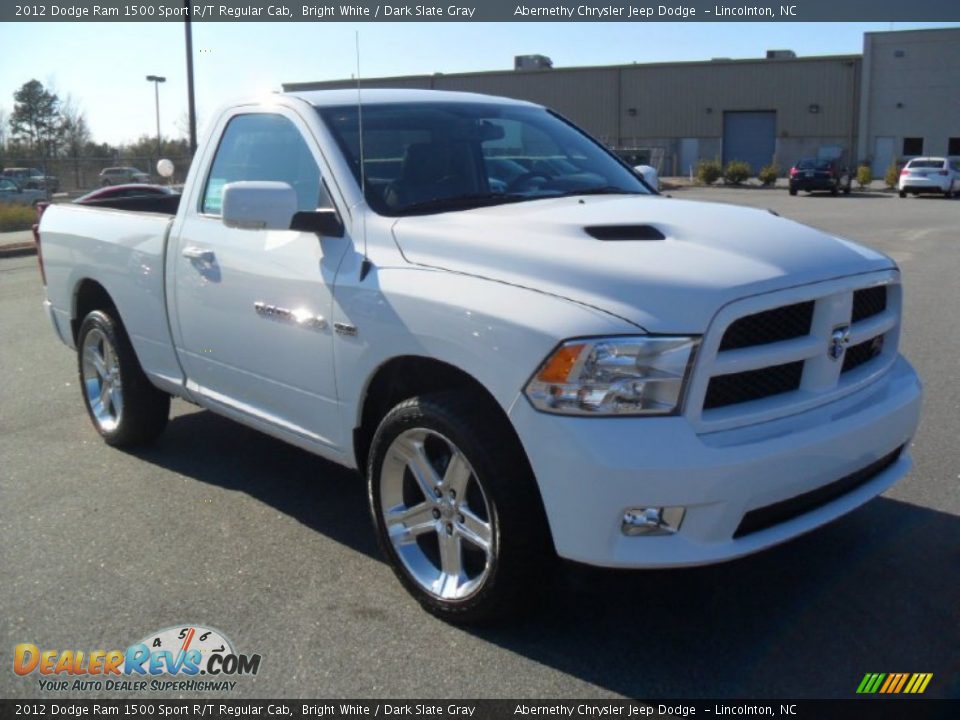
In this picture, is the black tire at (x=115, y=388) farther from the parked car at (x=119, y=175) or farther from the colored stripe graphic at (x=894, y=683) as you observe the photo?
the parked car at (x=119, y=175)

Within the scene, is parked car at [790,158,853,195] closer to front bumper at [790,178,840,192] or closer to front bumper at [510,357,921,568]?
front bumper at [790,178,840,192]

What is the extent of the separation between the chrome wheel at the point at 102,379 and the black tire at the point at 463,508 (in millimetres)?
2561

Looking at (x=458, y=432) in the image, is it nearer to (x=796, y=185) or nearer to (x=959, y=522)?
(x=959, y=522)

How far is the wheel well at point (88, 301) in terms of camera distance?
19.8 ft

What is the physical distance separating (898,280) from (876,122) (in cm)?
5809

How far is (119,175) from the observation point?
31.7m

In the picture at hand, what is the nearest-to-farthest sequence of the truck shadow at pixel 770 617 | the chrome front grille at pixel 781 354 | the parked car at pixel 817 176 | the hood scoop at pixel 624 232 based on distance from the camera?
the chrome front grille at pixel 781 354 < the truck shadow at pixel 770 617 < the hood scoop at pixel 624 232 < the parked car at pixel 817 176

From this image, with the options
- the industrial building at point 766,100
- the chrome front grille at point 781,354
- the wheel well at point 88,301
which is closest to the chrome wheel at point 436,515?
the chrome front grille at point 781,354

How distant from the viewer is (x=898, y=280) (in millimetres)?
4031

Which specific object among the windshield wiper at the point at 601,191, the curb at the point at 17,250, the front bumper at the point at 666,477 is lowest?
the curb at the point at 17,250

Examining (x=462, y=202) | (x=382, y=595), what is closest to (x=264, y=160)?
(x=462, y=202)

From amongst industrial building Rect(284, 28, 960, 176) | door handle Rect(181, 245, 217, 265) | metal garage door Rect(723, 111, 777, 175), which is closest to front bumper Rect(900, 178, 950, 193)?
industrial building Rect(284, 28, 960, 176)

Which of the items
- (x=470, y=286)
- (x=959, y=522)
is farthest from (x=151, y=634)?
(x=959, y=522)

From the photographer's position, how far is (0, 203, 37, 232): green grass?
26.6m
